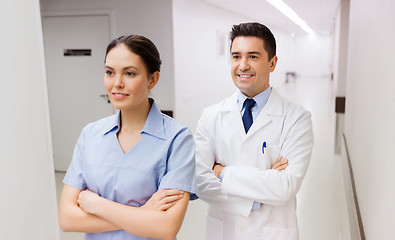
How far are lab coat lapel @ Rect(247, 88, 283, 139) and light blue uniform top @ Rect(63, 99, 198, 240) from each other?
17.2 inches

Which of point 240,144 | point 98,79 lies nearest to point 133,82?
point 240,144

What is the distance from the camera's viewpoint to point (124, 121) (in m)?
1.40

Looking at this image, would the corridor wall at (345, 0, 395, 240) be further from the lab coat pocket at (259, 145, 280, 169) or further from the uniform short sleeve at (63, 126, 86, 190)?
the uniform short sleeve at (63, 126, 86, 190)

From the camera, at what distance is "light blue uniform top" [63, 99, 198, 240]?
51.2 inches

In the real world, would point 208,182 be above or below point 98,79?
below

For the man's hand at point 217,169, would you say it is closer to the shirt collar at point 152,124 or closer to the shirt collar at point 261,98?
the shirt collar at point 261,98

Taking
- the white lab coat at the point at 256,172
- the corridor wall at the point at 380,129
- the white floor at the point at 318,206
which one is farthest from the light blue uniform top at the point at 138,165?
the white floor at the point at 318,206

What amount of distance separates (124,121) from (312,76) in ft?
77.6

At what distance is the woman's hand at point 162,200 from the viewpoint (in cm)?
125

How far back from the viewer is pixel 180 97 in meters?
5.33

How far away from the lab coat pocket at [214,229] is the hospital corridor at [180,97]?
0.16 metres

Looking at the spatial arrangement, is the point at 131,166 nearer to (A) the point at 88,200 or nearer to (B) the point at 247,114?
(A) the point at 88,200

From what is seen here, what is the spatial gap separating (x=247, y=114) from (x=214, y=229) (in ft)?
1.85

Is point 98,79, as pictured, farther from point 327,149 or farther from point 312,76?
point 312,76
